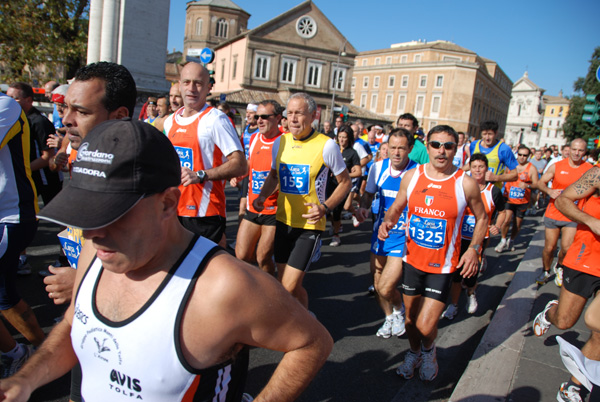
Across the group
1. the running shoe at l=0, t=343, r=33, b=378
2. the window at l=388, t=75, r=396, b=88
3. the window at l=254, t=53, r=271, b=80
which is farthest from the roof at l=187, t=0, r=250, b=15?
the running shoe at l=0, t=343, r=33, b=378

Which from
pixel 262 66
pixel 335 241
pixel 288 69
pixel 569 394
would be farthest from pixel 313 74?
pixel 569 394

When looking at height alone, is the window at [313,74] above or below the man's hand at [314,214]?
above

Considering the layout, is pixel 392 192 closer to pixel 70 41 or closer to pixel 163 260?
pixel 163 260

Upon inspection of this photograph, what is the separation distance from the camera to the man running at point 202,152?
369cm

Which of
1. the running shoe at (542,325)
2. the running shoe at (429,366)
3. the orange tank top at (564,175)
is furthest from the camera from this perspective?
the orange tank top at (564,175)

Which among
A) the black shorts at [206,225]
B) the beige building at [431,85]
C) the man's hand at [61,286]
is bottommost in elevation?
the black shorts at [206,225]

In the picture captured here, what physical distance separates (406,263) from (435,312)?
1.70 feet

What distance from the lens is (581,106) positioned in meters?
40.2

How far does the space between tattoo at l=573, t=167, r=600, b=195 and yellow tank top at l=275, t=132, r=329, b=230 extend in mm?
2394

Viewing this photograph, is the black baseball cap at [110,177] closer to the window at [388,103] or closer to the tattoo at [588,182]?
the tattoo at [588,182]

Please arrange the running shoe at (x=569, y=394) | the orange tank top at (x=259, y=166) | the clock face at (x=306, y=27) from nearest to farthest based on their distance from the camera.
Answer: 1. the running shoe at (x=569, y=394)
2. the orange tank top at (x=259, y=166)
3. the clock face at (x=306, y=27)

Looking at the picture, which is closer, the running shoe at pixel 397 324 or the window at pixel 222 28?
the running shoe at pixel 397 324

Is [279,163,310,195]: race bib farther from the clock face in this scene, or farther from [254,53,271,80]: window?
the clock face

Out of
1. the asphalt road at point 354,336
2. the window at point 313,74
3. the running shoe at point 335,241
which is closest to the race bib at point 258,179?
the asphalt road at point 354,336
